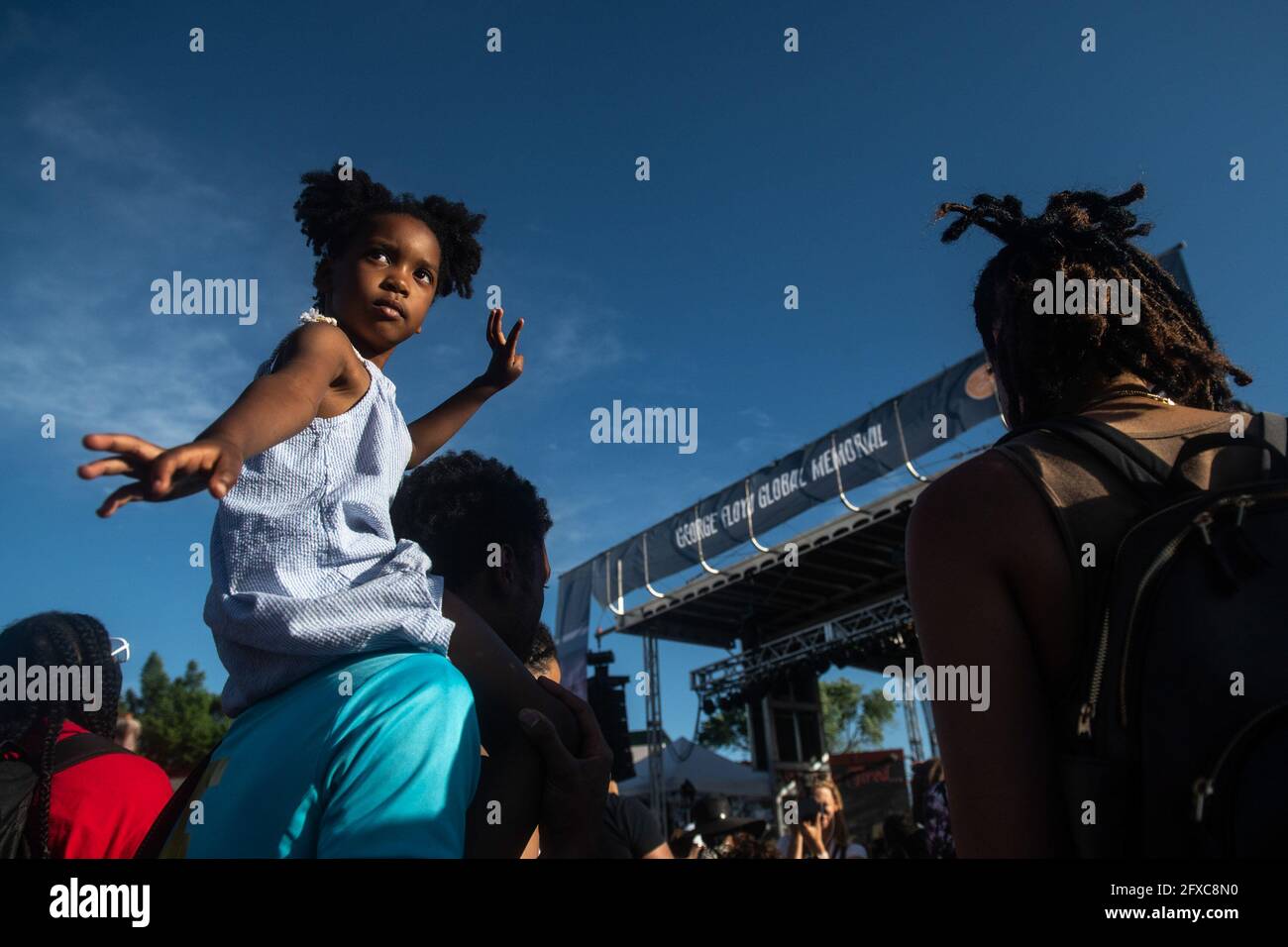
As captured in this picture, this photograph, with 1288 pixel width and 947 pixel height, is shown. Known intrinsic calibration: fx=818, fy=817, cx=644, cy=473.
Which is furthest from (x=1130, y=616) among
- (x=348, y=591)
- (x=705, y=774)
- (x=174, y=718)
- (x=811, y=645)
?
(x=174, y=718)

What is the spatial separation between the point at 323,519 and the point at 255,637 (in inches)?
8.0

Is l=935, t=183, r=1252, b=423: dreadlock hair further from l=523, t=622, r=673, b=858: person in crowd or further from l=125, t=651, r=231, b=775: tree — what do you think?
l=125, t=651, r=231, b=775: tree

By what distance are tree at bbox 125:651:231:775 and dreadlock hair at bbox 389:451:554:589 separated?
22766mm

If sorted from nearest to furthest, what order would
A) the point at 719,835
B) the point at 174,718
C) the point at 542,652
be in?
the point at 542,652 < the point at 719,835 < the point at 174,718

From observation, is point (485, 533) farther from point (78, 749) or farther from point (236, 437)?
point (78, 749)

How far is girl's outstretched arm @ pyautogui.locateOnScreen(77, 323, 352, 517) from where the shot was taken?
874mm

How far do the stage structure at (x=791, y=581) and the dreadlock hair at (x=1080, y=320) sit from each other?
8.30 m

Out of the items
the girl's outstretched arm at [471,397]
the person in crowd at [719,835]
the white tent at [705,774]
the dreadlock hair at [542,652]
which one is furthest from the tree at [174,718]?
the girl's outstretched arm at [471,397]

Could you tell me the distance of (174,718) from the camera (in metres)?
32.8

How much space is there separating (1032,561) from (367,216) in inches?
56.7

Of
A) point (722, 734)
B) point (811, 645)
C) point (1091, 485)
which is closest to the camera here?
point (1091, 485)

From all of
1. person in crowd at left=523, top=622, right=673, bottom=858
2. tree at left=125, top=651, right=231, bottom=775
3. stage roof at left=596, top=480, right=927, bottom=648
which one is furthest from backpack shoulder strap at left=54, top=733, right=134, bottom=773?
tree at left=125, top=651, right=231, bottom=775

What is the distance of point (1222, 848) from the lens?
2.89 feet
